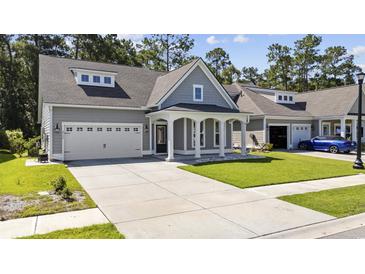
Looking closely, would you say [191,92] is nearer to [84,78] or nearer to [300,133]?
[84,78]

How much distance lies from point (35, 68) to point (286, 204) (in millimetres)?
34059

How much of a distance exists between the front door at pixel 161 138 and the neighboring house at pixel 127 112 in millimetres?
69

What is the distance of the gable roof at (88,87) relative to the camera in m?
15.7

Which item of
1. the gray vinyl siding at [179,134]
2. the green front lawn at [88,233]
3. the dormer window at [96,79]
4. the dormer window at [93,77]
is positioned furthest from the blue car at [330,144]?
the green front lawn at [88,233]

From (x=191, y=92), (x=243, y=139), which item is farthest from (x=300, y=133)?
(x=191, y=92)

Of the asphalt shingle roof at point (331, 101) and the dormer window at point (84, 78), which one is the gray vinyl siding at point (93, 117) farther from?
the asphalt shingle roof at point (331, 101)

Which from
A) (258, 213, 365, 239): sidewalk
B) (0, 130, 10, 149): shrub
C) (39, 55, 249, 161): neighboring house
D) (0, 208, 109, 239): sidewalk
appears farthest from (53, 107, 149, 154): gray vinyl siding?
(258, 213, 365, 239): sidewalk

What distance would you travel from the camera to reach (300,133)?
25734mm

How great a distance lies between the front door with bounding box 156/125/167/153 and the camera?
18.8 meters

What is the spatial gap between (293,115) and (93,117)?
17605mm

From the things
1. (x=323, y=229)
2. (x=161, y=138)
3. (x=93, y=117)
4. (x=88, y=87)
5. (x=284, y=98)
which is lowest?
(x=323, y=229)

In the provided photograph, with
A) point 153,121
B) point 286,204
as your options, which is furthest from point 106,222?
point 153,121

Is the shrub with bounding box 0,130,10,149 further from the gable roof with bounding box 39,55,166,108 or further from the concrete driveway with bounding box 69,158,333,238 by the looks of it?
the concrete driveway with bounding box 69,158,333,238

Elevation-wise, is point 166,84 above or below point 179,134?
above
